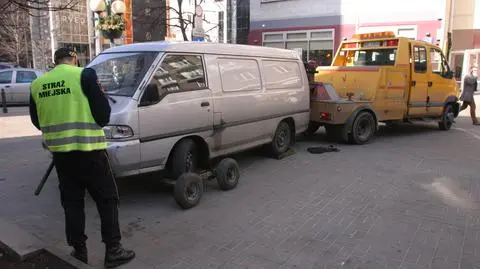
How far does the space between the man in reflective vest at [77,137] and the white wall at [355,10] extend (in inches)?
851

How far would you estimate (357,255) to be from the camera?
4.32m

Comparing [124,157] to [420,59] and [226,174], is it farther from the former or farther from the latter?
[420,59]

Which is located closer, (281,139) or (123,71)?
(123,71)

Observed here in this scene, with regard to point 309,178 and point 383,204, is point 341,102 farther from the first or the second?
point 383,204

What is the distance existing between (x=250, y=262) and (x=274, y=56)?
4789 mm

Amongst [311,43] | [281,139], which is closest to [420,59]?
[281,139]

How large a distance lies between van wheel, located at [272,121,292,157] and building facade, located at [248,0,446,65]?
1589cm

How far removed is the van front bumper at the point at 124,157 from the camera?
5227mm

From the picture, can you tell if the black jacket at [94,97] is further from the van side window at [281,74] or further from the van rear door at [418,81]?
the van rear door at [418,81]

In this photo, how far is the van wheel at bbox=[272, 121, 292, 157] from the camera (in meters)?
8.34

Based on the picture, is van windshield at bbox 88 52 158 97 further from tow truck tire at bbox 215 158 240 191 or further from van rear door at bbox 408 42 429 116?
van rear door at bbox 408 42 429 116

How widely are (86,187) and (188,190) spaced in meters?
1.78

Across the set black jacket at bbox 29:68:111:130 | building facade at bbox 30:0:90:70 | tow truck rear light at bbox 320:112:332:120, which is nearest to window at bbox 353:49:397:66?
tow truck rear light at bbox 320:112:332:120

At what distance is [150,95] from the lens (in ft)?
18.2
